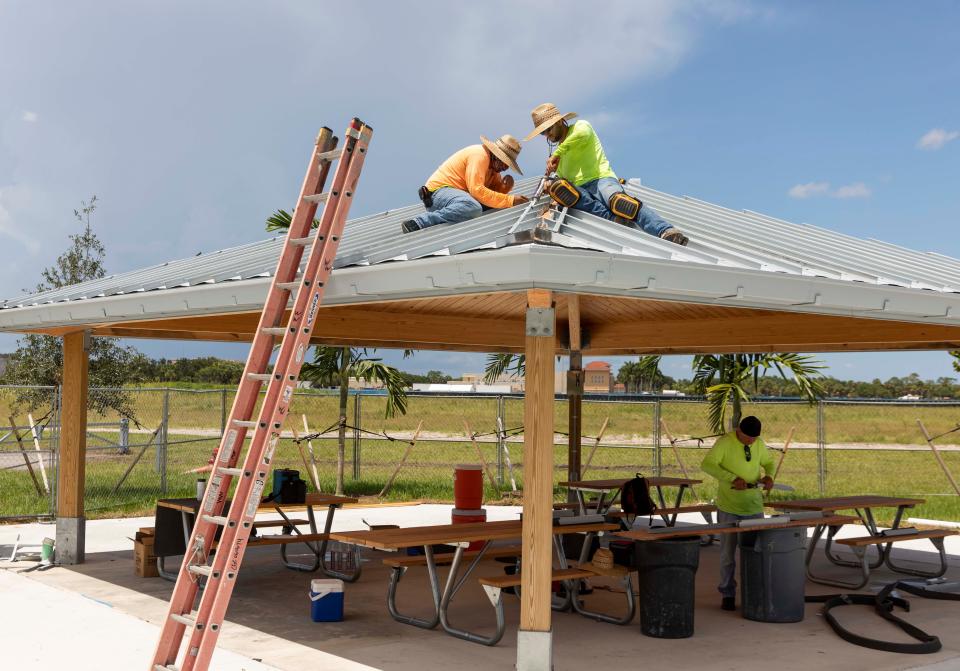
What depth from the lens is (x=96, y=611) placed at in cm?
860

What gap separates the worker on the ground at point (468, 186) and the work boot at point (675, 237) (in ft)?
4.76

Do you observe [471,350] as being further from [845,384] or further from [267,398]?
[845,384]

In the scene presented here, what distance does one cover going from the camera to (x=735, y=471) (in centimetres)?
899

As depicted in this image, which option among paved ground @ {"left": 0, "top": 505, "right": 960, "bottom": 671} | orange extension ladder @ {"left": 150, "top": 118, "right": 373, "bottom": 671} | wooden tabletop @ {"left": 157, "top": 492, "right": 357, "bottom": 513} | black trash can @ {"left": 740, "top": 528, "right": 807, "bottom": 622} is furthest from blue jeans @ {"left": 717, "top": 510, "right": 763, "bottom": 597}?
orange extension ladder @ {"left": 150, "top": 118, "right": 373, "bottom": 671}

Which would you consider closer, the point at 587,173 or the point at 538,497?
the point at 538,497

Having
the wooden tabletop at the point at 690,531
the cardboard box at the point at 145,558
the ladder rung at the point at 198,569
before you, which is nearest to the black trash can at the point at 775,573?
the wooden tabletop at the point at 690,531

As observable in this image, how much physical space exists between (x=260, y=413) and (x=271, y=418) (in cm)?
12

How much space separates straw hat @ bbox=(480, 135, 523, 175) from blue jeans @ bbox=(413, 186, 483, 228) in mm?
434

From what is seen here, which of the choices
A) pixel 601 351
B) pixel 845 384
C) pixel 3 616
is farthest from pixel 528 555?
pixel 845 384

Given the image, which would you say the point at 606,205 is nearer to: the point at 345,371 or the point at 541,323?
the point at 541,323

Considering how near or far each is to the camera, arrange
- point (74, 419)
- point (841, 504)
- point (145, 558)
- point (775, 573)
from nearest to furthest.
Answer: point (775, 573)
point (145, 558)
point (74, 419)
point (841, 504)

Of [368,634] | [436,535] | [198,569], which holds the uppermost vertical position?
[198,569]

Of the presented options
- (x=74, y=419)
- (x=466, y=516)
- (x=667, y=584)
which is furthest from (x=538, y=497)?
(x=74, y=419)

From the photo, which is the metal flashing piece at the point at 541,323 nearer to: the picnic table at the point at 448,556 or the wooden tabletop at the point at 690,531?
the wooden tabletop at the point at 690,531
